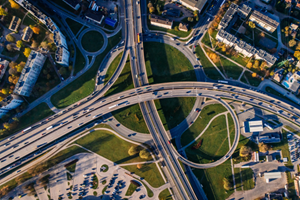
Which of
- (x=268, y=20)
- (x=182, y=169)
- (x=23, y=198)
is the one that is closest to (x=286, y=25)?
(x=268, y=20)

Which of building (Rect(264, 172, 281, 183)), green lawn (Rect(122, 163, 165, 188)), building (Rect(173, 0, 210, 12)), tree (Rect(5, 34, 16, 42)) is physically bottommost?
green lawn (Rect(122, 163, 165, 188))

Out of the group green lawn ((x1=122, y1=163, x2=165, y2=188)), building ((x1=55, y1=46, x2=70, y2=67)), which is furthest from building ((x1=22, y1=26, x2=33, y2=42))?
green lawn ((x1=122, y1=163, x2=165, y2=188))

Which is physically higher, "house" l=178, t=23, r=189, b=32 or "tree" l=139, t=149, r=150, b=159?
"house" l=178, t=23, r=189, b=32

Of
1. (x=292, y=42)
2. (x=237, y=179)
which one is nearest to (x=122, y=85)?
(x=237, y=179)

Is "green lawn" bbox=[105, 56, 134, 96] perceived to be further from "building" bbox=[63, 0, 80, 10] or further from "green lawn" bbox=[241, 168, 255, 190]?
"green lawn" bbox=[241, 168, 255, 190]

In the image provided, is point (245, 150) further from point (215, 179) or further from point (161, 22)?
point (161, 22)

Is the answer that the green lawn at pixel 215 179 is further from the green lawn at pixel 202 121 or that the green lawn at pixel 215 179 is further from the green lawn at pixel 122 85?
the green lawn at pixel 122 85
